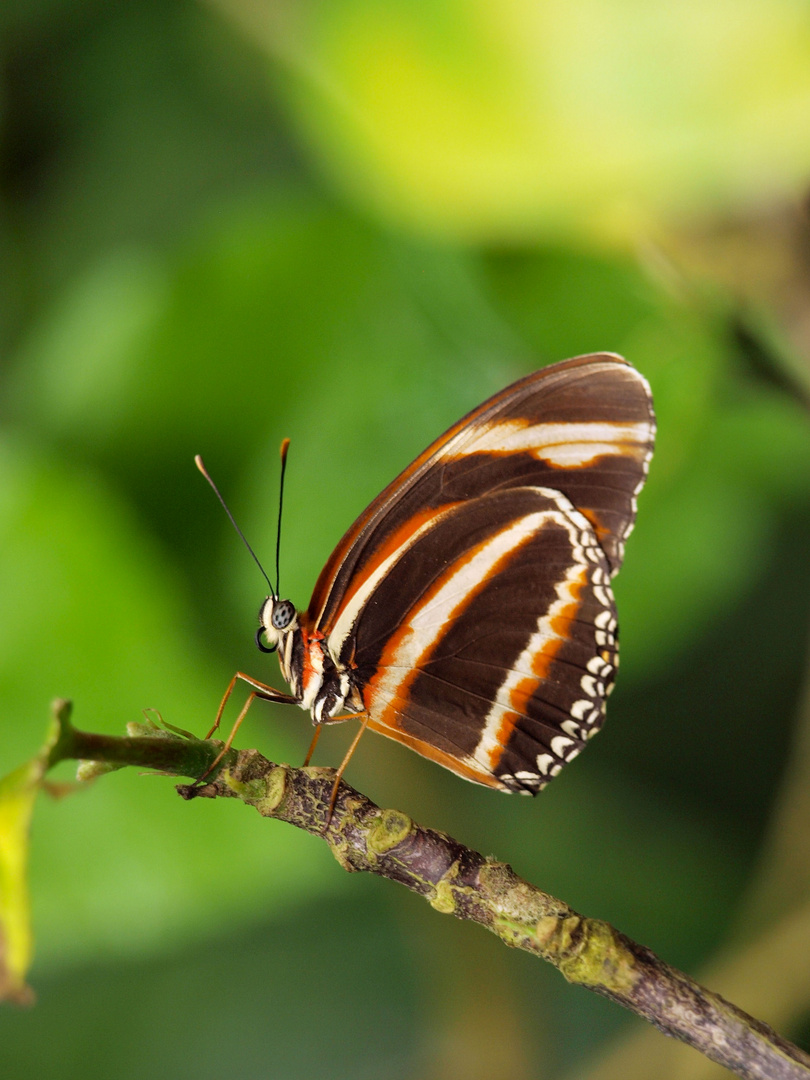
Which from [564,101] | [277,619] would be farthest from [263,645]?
[564,101]

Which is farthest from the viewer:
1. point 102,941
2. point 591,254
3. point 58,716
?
point 591,254

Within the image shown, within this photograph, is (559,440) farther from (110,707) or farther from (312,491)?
→ (110,707)

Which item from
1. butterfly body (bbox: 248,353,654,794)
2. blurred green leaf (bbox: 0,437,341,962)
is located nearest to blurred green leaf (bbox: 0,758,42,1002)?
butterfly body (bbox: 248,353,654,794)

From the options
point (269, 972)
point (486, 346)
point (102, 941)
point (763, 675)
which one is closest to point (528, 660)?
point (486, 346)

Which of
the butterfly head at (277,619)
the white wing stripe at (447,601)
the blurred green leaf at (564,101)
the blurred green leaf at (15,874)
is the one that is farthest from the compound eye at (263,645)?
the blurred green leaf at (15,874)

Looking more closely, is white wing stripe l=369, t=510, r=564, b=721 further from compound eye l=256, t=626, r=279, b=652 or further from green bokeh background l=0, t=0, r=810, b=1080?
green bokeh background l=0, t=0, r=810, b=1080

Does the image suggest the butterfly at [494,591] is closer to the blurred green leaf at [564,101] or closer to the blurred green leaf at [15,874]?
the blurred green leaf at [564,101]

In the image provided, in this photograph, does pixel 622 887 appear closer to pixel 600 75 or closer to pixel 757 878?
pixel 757 878
